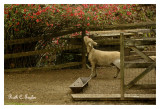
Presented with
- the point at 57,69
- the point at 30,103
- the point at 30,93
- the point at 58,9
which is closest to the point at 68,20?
the point at 58,9

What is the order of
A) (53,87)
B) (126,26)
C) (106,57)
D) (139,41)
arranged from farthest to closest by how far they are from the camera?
(126,26) < (106,57) < (53,87) < (139,41)

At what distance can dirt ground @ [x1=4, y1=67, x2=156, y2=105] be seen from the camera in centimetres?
506

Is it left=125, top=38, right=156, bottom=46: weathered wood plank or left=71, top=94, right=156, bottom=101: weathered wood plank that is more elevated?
left=125, top=38, right=156, bottom=46: weathered wood plank

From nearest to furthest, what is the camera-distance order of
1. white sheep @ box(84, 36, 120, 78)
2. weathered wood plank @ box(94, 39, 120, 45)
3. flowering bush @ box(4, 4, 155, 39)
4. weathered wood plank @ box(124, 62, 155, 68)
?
weathered wood plank @ box(124, 62, 155, 68) < white sheep @ box(84, 36, 120, 78) < flowering bush @ box(4, 4, 155, 39) < weathered wood plank @ box(94, 39, 120, 45)

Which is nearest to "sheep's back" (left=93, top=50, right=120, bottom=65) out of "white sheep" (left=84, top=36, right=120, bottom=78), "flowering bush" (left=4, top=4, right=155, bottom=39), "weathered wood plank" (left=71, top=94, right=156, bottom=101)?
"white sheep" (left=84, top=36, right=120, bottom=78)

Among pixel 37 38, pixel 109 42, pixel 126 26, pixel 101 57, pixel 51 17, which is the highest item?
pixel 51 17

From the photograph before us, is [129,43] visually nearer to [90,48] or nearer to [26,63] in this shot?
[90,48]

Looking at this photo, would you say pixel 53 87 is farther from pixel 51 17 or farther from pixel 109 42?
pixel 109 42

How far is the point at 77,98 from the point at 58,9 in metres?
3.18

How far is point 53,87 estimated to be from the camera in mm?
5996

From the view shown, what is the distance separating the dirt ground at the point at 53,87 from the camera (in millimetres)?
5063

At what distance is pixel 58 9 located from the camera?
680 centimetres

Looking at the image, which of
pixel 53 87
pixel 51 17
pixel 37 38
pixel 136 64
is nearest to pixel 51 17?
pixel 51 17

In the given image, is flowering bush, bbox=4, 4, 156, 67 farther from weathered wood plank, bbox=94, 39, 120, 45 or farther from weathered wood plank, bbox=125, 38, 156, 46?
weathered wood plank, bbox=125, 38, 156, 46
